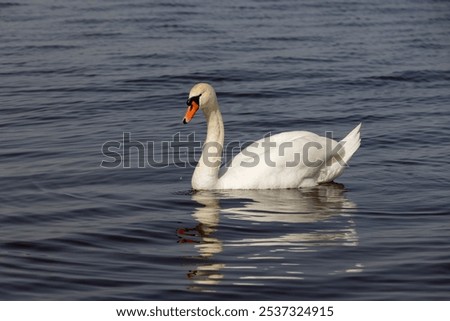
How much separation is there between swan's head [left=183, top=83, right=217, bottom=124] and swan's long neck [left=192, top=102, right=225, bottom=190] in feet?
0.50

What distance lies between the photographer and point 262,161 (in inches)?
448

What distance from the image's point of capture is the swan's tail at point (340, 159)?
39.1 ft

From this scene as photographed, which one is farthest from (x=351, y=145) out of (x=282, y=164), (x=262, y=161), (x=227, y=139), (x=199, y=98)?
(x=227, y=139)

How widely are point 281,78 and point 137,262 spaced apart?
858 cm

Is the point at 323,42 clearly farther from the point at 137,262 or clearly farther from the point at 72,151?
the point at 137,262

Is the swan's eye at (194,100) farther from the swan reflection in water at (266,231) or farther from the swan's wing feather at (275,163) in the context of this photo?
the swan reflection in water at (266,231)

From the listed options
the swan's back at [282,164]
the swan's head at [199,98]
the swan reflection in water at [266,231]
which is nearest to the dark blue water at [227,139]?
the swan reflection in water at [266,231]

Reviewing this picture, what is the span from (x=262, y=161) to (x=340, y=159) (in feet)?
3.51

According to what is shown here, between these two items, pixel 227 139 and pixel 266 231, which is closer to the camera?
pixel 266 231

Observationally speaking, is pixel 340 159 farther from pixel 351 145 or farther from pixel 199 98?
pixel 199 98

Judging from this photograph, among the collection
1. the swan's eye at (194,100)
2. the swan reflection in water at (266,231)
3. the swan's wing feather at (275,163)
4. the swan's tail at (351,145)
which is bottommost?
the swan reflection in water at (266,231)

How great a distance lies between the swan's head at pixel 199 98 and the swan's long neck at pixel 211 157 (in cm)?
15

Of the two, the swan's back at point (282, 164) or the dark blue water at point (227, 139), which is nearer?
the dark blue water at point (227, 139)

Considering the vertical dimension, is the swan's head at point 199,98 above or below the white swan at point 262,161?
above
